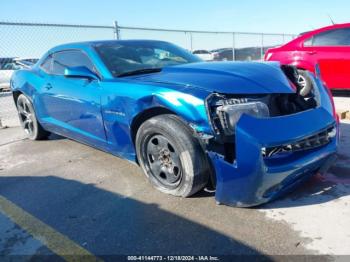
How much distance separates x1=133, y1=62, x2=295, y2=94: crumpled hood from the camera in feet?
8.88

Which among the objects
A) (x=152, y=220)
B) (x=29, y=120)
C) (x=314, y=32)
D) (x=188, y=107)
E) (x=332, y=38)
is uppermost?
(x=314, y=32)

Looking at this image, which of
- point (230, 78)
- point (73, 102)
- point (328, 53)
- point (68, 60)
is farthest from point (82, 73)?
point (328, 53)

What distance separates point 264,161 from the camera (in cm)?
242

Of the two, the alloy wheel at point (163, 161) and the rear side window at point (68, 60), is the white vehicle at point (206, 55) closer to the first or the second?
the rear side window at point (68, 60)

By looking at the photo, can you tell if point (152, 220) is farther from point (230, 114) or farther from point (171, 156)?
point (230, 114)

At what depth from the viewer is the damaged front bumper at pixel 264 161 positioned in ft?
7.87

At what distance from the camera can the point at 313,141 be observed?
105 inches

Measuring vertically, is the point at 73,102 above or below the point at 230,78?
below

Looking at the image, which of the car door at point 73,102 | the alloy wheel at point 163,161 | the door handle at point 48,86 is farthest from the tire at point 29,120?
the alloy wheel at point 163,161

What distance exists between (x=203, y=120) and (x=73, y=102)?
1.91 meters

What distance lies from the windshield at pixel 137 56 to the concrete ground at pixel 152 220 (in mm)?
1117

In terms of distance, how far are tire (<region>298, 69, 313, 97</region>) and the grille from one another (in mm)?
444

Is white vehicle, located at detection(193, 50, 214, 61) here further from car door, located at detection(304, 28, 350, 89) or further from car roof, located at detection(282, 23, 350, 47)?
car door, located at detection(304, 28, 350, 89)

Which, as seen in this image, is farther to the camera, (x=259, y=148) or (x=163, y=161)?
(x=163, y=161)
